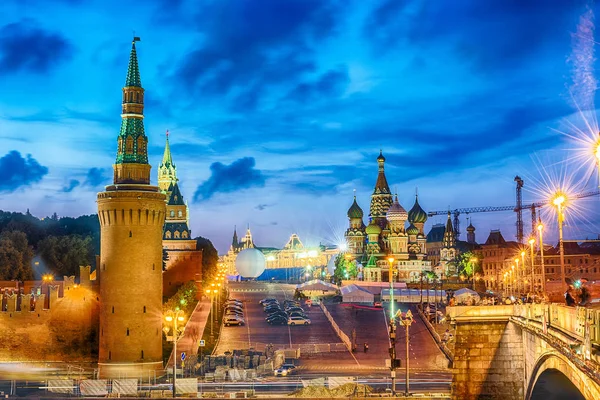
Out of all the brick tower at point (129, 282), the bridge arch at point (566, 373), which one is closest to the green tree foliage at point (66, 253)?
the brick tower at point (129, 282)

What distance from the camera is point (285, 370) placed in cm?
5853

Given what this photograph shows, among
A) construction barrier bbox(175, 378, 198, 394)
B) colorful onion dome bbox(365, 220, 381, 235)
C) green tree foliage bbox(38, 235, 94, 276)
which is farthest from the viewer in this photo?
colorful onion dome bbox(365, 220, 381, 235)

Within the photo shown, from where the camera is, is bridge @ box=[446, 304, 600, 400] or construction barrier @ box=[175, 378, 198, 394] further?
construction barrier @ box=[175, 378, 198, 394]

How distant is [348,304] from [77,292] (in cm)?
5592

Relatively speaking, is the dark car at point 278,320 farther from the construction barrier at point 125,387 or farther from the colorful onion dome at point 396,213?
the colorful onion dome at point 396,213

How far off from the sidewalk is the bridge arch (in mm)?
28192

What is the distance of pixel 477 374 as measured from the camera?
150ft

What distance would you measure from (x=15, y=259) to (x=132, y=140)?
41272 millimetres

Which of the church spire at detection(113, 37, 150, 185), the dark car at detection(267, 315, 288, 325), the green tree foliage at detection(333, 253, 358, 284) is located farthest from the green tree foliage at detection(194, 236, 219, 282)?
the church spire at detection(113, 37, 150, 185)

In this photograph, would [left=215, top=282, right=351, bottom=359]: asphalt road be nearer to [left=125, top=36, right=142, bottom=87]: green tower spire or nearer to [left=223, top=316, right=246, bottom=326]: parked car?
[left=223, top=316, right=246, bottom=326]: parked car

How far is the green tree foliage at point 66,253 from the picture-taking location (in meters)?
103

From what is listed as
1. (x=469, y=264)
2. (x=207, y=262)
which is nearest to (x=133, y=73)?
(x=207, y=262)

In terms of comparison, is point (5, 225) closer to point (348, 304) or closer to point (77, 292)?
point (348, 304)

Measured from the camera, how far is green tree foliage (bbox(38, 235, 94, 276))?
4045 inches
